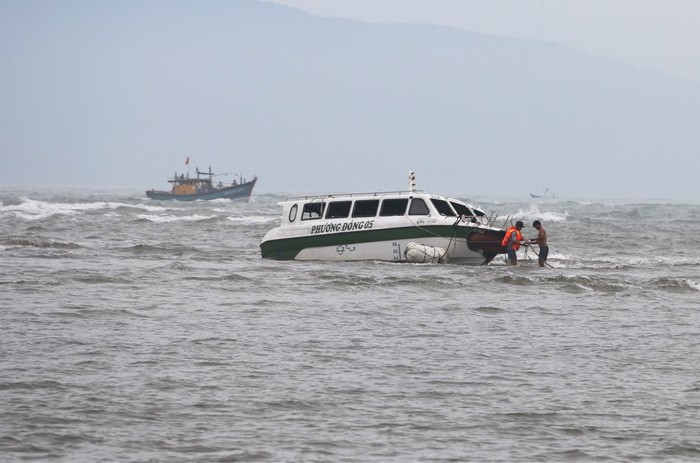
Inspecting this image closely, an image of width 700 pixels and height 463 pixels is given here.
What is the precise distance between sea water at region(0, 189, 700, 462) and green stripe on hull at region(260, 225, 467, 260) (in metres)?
2.05

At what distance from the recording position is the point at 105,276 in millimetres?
22938

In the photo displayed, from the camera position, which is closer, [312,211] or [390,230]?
[390,230]

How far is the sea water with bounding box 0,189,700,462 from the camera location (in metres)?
9.23

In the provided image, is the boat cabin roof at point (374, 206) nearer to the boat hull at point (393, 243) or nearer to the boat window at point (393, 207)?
the boat window at point (393, 207)

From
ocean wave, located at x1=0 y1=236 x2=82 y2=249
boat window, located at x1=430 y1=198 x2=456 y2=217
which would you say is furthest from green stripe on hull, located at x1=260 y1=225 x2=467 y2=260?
ocean wave, located at x1=0 y1=236 x2=82 y2=249

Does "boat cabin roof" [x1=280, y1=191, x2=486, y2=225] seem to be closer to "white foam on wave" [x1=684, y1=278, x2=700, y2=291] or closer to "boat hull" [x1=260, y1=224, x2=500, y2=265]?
"boat hull" [x1=260, y1=224, x2=500, y2=265]

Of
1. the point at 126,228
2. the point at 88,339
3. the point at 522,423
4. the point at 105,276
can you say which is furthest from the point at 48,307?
the point at 126,228

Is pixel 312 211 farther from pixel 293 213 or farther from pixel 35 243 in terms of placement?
pixel 35 243

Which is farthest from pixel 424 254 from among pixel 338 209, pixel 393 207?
pixel 338 209

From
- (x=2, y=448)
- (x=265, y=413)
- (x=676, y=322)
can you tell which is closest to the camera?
(x=2, y=448)

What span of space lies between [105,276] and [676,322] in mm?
12342

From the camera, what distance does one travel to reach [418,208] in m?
27.4

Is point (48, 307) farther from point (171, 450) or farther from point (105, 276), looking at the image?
point (171, 450)

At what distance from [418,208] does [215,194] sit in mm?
90893
